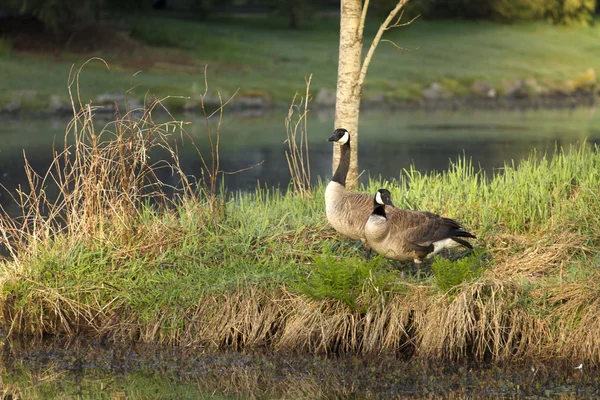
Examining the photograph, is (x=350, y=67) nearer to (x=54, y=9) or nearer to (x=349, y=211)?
(x=349, y=211)

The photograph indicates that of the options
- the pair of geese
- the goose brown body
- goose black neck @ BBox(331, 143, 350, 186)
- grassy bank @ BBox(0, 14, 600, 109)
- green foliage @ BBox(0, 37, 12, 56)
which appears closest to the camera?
the pair of geese

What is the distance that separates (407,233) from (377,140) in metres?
16.9

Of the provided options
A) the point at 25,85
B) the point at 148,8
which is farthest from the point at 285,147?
the point at 148,8

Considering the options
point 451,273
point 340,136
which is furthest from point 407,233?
point 340,136

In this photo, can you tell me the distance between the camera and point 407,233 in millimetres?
7973

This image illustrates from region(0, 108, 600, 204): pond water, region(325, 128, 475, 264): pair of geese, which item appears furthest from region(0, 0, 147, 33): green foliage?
region(325, 128, 475, 264): pair of geese

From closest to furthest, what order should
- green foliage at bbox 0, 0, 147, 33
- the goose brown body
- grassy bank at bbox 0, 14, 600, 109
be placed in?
the goose brown body < grassy bank at bbox 0, 14, 600, 109 < green foliage at bbox 0, 0, 147, 33

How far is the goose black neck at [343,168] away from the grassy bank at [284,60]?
59.4 ft

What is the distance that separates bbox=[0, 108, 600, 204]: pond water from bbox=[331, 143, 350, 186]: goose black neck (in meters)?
7.50

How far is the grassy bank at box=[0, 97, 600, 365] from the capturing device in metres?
7.62

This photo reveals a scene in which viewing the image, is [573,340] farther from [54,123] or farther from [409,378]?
[54,123]

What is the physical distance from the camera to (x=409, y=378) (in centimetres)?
729

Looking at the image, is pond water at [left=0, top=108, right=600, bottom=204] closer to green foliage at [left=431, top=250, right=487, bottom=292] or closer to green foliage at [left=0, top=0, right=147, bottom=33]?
green foliage at [left=0, top=0, right=147, bottom=33]

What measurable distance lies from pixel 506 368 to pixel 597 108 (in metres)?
27.9
